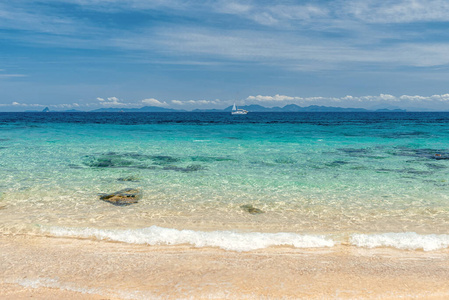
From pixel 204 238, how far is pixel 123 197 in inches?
206

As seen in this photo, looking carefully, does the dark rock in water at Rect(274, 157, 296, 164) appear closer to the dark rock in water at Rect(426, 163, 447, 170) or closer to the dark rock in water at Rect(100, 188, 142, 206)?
the dark rock in water at Rect(426, 163, 447, 170)

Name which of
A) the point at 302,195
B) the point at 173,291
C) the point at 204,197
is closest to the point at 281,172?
the point at 302,195

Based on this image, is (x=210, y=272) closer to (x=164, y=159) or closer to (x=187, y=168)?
(x=187, y=168)

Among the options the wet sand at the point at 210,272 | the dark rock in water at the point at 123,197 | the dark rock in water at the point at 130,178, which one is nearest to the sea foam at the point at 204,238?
the wet sand at the point at 210,272


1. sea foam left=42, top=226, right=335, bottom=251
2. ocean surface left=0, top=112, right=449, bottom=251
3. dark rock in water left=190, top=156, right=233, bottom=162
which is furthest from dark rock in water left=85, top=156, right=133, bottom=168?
sea foam left=42, top=226, right=335, bottom=251

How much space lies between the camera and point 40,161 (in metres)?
19.8

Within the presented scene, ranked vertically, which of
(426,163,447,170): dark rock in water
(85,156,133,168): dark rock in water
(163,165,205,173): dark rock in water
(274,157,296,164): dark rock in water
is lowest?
(85,156,133,168): dark rock in water

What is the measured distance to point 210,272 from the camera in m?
6.61

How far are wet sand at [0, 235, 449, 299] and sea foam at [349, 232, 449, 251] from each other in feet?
0.91

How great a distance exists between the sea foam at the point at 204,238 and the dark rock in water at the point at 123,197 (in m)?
2.81

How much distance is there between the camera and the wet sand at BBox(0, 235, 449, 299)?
19.2 feet

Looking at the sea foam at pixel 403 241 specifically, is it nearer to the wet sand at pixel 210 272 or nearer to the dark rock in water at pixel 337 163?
the wet sand at pixel 210 272

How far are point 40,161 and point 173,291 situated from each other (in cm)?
1748

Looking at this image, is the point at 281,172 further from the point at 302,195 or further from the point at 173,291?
the point at 173,291
